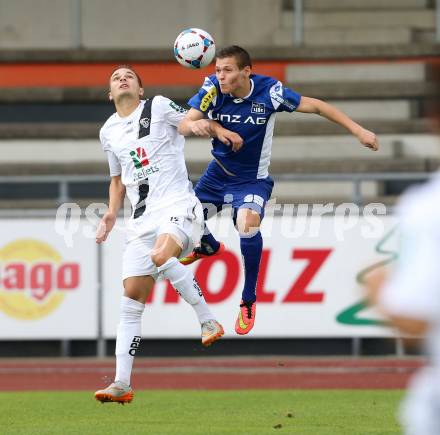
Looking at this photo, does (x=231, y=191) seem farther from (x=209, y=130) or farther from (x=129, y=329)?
(x=129, y=329)

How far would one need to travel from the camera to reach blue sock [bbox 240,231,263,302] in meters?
9.16

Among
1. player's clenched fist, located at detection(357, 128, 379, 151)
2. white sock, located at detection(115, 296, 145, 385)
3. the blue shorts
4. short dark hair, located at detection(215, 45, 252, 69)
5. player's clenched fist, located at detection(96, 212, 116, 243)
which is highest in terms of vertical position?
short dark hair, located at detection(215, 45, 252, 69)

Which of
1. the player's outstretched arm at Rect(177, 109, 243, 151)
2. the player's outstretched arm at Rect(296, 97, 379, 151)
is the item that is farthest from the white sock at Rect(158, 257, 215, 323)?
the player's outstretched arm at Rect(296, 97, 379, 151)

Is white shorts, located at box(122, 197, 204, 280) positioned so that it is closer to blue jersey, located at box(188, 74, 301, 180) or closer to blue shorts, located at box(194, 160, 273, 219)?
blue shorts, located at box(194, 160, 273, 219)

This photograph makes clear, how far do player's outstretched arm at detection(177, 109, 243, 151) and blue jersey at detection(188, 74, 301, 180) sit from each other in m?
0.27

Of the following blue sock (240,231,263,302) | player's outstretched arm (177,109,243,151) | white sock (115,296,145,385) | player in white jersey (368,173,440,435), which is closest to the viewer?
player in white jersey (368,173,440,435)

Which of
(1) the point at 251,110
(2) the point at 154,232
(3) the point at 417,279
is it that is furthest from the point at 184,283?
(3) the point at 417,279

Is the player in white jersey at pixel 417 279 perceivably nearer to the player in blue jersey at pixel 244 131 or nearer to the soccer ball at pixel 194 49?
the player in blue jersey at pixel 244 131

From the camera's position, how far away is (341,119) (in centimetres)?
835

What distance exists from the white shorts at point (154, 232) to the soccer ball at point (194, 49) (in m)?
1.02

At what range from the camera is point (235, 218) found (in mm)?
9102

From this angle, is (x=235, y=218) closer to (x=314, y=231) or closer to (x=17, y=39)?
(x=314, y=231)

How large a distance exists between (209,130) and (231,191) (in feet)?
3.50

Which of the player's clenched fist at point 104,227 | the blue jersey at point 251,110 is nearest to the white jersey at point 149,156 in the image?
the player's clenched fist at point 104,227
